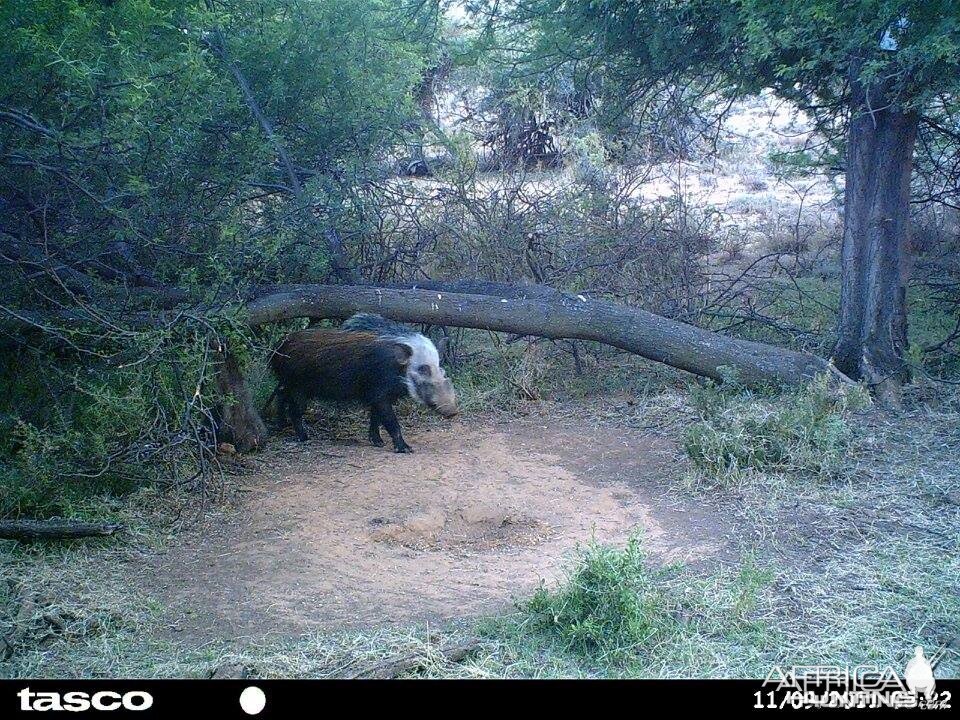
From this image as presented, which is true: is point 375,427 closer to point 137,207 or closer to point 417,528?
point 417,528

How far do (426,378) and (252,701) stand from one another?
5.03 metres

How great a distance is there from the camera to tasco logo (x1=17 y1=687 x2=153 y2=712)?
3.25 meters

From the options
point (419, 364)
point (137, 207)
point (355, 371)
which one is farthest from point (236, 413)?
point (137, 207)

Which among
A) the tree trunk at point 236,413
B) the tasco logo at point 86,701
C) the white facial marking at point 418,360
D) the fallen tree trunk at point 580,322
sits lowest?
the tasco logo at point 86,701

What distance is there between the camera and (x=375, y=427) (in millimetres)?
8070

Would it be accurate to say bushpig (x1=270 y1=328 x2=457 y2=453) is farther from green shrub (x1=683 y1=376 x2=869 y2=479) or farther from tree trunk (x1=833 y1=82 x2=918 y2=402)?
Answer: tree trunk (x1=833 y1=82 x2=918 y2=402)

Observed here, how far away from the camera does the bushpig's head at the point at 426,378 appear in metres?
8.05

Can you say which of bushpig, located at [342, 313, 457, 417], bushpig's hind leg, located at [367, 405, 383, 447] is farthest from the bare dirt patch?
bushpig, located at [342, 313, 457, 417]

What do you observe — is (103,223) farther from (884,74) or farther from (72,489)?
(884,74)

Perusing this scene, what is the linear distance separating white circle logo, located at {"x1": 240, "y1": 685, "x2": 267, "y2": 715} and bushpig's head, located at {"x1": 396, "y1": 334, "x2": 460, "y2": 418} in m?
4.82

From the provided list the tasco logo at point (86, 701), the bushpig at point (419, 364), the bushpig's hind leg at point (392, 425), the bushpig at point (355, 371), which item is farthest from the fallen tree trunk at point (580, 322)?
the tasco logo at point (86, 701)

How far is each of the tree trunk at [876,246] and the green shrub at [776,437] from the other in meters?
1.34

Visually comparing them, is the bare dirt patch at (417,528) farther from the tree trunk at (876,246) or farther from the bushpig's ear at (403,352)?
the tree trunk at (876,246)

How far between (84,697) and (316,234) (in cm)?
555
